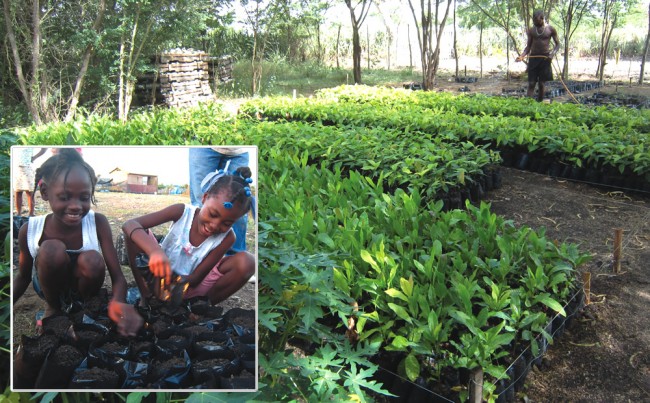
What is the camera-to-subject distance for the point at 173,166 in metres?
1.38

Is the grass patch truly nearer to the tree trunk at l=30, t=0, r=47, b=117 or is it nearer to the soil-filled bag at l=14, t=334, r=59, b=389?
the tree trunk at l=30, t=0, r=47, b=117

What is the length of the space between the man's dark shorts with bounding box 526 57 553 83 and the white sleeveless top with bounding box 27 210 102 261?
31.6 feet

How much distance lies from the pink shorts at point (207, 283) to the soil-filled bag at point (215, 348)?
12 cm

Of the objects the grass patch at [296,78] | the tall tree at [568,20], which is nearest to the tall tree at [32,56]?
the grass patch at [296,78]

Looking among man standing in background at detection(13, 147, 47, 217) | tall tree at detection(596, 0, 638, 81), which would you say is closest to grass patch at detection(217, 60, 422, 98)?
tall tree at detection(596, 0, 638, 81)

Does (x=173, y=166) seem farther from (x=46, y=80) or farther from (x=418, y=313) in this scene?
(x=46, y=80)

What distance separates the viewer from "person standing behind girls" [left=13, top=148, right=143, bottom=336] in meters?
1.36

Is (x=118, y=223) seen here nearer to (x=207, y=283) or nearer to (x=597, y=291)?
(x=207, y=283)

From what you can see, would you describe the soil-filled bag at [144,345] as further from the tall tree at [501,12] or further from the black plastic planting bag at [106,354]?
the tall tree at [501,12]

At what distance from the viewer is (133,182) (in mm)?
1385

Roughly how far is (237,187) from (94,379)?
2.00 ft

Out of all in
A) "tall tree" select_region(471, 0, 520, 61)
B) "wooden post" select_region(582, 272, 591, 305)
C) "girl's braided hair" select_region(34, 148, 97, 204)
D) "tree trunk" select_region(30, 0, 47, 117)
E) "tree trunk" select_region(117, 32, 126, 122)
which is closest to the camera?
"girl's braided hair" select_region(34, 148, 97, 204)

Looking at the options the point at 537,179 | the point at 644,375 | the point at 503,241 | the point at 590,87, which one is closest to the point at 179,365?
the point at 503,241

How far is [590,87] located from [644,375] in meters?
15.0
